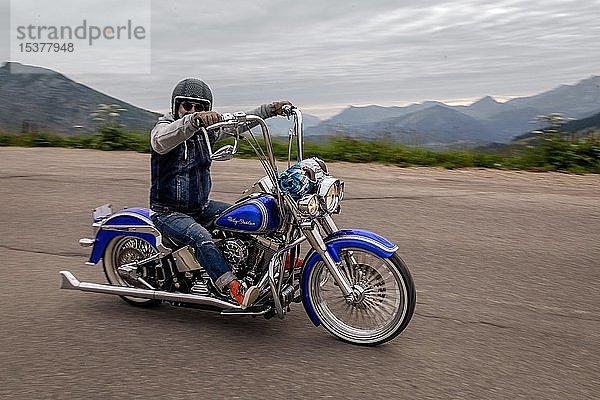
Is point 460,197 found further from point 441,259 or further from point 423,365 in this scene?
point 423,365

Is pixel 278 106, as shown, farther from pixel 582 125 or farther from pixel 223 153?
pixel 582 125

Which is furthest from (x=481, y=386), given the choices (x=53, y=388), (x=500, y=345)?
(x=53, y=388)

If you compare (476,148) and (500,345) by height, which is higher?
(476,148)

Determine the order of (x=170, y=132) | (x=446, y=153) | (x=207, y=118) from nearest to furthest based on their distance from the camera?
(x=207, y=118), (x=170, y=132), (x=446, y=153)

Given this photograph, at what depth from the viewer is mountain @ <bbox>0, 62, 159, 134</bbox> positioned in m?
18.2

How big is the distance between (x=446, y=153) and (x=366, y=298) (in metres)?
11.0

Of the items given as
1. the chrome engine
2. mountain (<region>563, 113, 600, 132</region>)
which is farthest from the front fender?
mountain (<region>563, 113, 600, 132</region>)

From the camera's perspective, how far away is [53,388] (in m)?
4.32

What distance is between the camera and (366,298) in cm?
508

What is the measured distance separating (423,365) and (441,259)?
2.75m

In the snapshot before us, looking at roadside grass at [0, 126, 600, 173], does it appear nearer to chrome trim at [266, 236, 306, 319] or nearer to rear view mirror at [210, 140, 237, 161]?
chrome trim at [266, 236, 306, 319]

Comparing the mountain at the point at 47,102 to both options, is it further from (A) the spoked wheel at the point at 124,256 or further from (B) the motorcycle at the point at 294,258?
(B) the motorcycle at the point at 294,258

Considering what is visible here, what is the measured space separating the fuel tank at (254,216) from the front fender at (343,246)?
341mm

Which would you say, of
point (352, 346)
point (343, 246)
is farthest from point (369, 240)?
point (352, 346)
